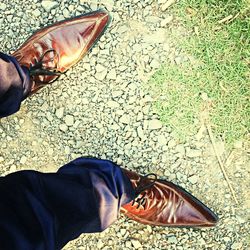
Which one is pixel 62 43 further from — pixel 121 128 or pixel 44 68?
pixel 121 128

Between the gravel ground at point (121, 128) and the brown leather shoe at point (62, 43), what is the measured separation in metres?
0.04

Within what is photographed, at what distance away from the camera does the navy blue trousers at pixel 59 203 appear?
143cm

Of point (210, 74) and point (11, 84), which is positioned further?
point (210, 74)

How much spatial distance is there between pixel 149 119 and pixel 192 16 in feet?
1.39

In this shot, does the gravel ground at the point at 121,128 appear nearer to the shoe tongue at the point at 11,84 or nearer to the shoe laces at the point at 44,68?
the shoe laces at the point at 44,68

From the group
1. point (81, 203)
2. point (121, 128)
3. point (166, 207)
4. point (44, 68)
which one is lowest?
point (166, 207)

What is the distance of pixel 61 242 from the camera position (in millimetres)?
1555

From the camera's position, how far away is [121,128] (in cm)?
208

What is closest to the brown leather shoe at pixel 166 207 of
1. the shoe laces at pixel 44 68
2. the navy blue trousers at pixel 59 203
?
the navy blue trousers at pixel 59 203

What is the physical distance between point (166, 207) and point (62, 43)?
75 cm

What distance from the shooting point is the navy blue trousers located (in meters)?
1.43

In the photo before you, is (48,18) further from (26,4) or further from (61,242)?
(61,242)

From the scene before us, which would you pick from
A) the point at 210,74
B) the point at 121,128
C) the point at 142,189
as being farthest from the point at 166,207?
the point at 210,74

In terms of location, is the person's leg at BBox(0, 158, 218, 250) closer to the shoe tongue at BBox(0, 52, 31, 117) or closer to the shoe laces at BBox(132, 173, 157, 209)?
the shoe laces at BBox(132, 173, 157, 209)
